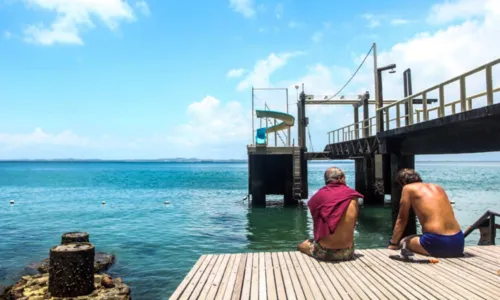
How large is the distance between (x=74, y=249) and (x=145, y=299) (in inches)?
96.7

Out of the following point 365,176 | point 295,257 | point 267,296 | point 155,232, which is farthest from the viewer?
point 365,176

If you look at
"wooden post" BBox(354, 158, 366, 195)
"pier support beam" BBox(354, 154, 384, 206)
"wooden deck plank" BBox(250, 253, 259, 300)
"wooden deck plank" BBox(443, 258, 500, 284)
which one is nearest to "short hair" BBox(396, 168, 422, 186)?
"wooden deck plank" BBox(443, 258, 500, 284)

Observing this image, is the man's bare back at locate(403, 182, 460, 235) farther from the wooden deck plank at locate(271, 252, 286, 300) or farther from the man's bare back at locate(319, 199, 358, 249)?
the wooden deck plank at locate(271, 252, 286, 300)

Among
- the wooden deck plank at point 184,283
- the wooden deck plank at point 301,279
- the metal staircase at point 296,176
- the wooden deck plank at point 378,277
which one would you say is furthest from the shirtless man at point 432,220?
the metal staircase at point 296,176

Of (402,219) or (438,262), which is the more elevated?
(402,219)

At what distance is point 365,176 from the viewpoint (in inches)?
1066

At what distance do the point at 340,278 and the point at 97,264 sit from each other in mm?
8810

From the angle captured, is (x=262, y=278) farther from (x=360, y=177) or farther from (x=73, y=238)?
(x=360, y=177)

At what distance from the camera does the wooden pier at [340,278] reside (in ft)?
14.3

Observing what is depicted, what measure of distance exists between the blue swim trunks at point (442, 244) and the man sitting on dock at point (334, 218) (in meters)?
Answer: 1.09

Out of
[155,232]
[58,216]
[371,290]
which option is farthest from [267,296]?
[58,216]

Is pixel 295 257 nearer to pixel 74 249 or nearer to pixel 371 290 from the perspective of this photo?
A: pixel 371 290

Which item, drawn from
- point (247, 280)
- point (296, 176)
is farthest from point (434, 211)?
point (296, 176)

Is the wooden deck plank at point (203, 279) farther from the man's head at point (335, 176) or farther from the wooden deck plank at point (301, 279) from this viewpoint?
the man's head at point (335, 176)
